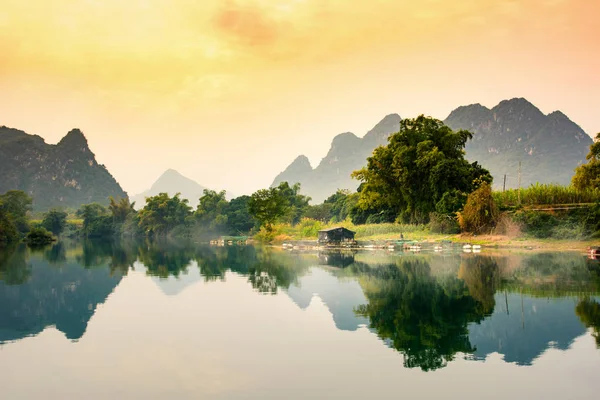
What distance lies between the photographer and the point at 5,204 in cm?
10331

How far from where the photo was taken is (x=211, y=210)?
13112 centimetres

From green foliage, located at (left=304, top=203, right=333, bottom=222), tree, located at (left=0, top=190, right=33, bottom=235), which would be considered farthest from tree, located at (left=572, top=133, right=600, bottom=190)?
tree, located at (left=0, top=190, right=33, bottom=235)

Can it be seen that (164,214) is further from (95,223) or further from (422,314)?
(422,314)

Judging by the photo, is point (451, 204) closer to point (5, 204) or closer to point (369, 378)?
point (369, 378)

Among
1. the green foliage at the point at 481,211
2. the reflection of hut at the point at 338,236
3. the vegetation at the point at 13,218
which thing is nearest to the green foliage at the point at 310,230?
the reflection of hut at the point at 338,236

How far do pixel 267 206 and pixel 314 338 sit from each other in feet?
239

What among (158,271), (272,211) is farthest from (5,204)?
(158,271)

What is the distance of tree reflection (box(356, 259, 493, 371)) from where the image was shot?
13.5 meters

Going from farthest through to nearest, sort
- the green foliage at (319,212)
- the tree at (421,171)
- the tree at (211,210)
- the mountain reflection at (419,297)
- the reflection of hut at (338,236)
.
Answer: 1. the tree at (211,210)
2. the green foliage at (319,212)
3. the reflection of hut at (338,236)
4. the tree at (421,171)
5. the mountain reflection at (419,297)

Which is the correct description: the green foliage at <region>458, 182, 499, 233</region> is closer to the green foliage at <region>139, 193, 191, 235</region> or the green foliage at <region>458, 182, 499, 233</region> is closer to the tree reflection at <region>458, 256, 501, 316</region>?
the tree reflection at <region>458, 256, 501, 316</region>

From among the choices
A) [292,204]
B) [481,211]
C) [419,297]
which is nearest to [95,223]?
[292,204]

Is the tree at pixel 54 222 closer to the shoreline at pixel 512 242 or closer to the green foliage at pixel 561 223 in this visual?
the shoreline at pixel 512 242

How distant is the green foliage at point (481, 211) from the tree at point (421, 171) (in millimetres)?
4184

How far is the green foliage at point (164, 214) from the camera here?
143125 millimetres
